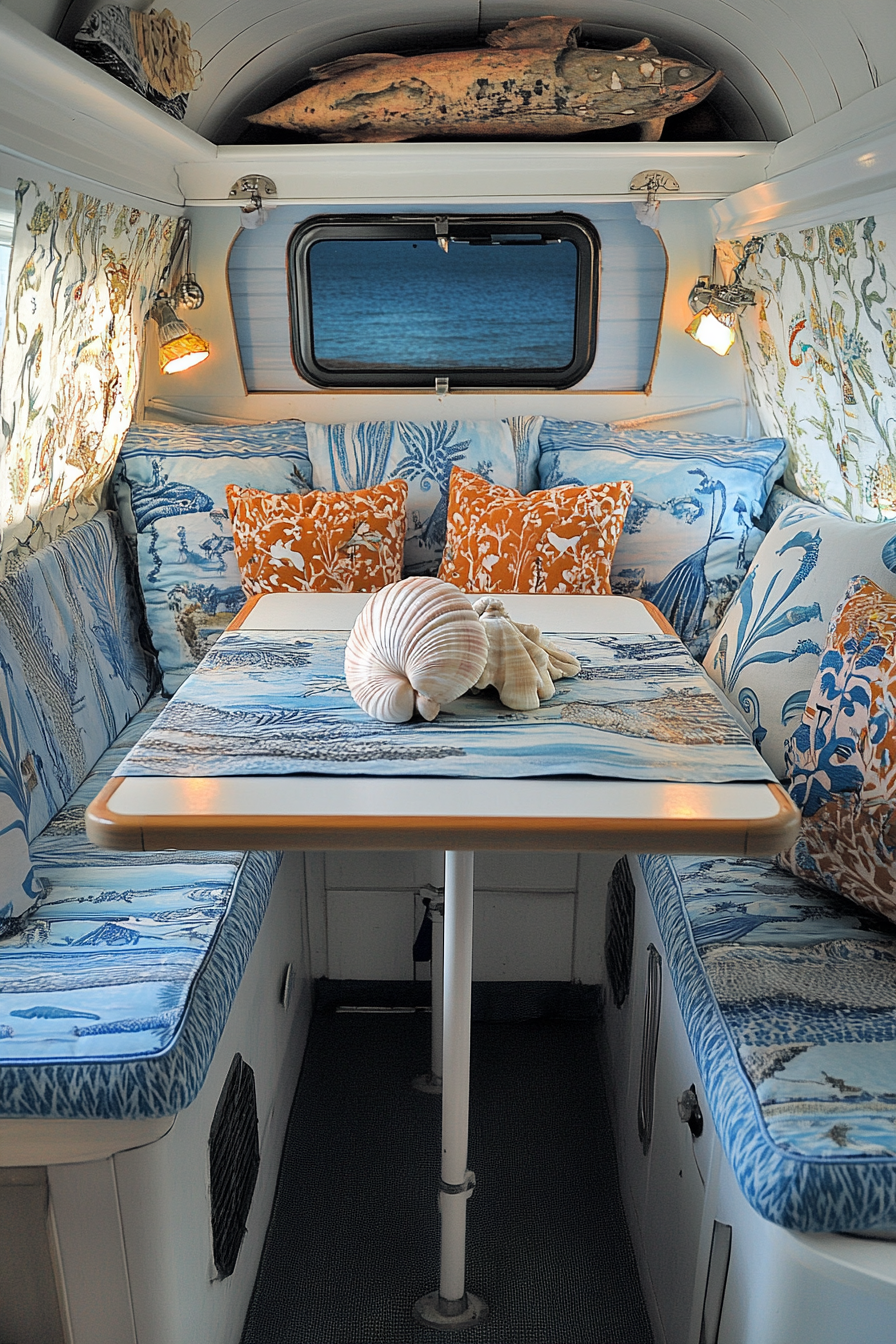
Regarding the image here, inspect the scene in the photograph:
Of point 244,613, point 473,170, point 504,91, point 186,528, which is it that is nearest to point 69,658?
point 244,613

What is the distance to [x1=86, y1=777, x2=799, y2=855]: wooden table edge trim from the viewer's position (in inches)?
47.1

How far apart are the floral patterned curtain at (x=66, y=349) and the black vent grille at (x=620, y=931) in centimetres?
134

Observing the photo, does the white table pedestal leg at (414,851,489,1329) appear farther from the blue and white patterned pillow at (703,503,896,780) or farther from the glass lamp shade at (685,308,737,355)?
the glass lamp shade at (685,308,737,355)

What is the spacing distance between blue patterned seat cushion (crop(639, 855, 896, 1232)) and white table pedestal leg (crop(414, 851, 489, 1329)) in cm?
31

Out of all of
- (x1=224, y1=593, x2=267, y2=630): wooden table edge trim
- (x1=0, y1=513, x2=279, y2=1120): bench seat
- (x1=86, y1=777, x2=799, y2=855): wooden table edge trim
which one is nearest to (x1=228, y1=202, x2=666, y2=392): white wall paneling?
(x1=0, y1=513, x2=279, y2=1120): bench seat

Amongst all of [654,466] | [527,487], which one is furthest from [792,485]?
[527,487]

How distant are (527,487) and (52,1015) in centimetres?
184

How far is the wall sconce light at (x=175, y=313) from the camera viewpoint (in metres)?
2.74

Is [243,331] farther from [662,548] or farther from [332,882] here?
[332,882]

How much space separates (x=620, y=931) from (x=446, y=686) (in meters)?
0.91

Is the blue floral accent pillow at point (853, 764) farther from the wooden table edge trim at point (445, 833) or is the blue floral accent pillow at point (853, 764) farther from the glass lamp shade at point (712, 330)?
the glass lamp shade at point (712, 330)

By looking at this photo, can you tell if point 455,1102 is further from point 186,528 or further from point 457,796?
point 186,528

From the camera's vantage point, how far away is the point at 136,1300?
131 centimetres

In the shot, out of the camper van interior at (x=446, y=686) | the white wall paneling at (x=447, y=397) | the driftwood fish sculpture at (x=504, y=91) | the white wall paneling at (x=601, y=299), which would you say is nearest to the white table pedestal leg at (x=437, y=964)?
the camper van interior at (x=446, y=686)
